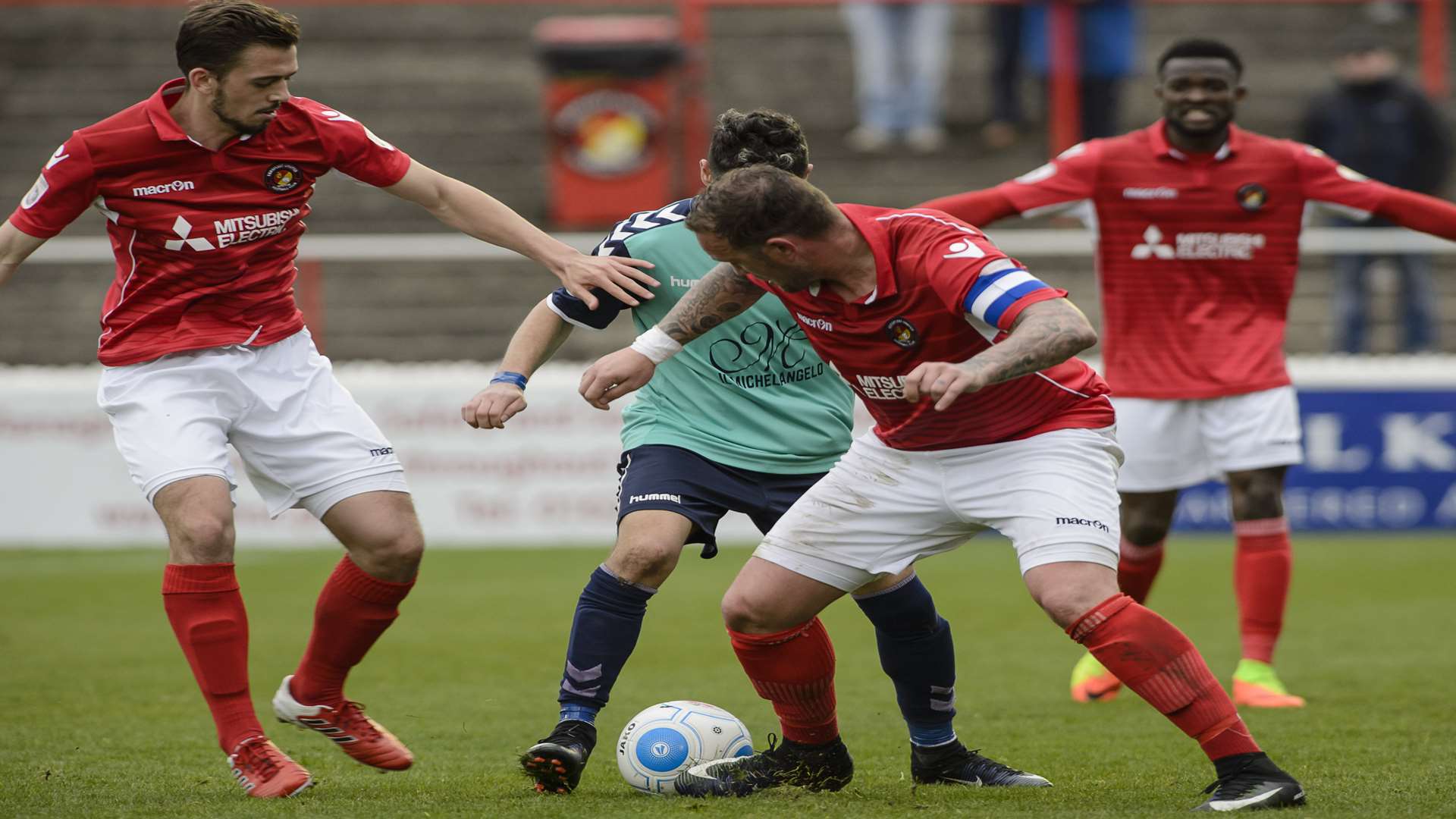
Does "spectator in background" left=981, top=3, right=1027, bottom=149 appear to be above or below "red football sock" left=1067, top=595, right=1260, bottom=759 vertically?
above

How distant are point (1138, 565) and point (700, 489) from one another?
237cm

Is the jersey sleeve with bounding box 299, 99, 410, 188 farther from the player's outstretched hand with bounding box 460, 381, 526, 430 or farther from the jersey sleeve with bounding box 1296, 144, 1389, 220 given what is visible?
the jersey sleeve with bounding box 1296, 144, 1389, 220

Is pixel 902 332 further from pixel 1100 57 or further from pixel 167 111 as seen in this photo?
pixel 1100 57

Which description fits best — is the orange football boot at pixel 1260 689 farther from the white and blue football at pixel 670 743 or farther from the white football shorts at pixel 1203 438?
the white and blue football at pixel 670 743

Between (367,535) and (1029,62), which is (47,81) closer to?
(1029,62)

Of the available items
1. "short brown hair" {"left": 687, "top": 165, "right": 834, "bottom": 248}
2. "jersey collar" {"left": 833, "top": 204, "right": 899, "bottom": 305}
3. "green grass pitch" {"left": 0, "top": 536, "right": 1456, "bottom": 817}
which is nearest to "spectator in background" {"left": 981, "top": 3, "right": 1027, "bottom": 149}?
"green grass pitch" {"left": 0, "top": 536, "right": 1456, "bottom": 817}

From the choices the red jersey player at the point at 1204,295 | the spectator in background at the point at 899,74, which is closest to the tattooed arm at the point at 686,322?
the red jersey player at the point at 1204,295

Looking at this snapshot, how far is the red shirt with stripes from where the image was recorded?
21.9 feet

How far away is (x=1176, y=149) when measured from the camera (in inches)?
265

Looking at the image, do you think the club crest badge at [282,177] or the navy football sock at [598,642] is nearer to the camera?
the navy football sock at [598,642]

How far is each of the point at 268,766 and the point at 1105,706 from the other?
314 cm

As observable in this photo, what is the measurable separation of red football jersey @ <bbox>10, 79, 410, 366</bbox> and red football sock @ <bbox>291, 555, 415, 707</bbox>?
0.76 meters

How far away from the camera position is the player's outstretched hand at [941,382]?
385 centimetres

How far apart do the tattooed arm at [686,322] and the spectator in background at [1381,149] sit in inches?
306
